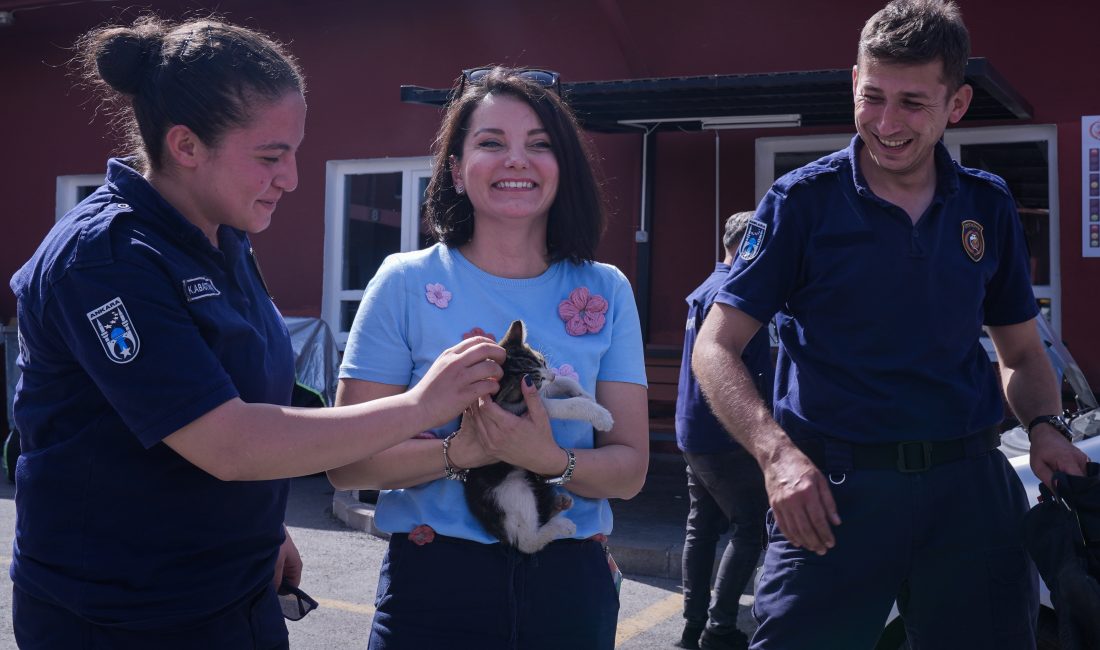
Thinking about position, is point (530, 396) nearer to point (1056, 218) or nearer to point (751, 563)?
point (751, 563)

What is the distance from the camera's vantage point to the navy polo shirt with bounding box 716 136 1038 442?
266 centimetres

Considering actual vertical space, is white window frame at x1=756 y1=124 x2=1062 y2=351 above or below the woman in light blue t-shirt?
above

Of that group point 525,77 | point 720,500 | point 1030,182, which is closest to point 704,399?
point 720,500

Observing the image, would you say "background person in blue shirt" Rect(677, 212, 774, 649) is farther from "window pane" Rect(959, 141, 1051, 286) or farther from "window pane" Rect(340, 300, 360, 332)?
"window pane" Rect(340, 300, 360, 332)

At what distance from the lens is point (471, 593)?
7.19 ft

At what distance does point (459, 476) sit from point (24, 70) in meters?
12.6

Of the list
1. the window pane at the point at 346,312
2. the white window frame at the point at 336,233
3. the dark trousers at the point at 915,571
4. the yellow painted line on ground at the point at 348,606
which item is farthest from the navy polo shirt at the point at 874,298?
the window pane at the point at 346,312

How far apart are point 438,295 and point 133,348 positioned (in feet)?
2.55

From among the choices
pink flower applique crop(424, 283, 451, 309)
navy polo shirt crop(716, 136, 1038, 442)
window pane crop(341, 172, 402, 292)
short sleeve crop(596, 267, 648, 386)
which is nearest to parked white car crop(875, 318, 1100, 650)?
navy polo shirt crop(716, 136, 1038, 442)

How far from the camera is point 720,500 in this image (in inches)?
207

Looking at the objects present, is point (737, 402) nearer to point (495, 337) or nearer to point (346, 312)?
point (495, 337)

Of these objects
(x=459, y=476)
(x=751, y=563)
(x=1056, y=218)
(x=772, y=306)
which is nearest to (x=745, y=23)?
(x=1056, y=218)

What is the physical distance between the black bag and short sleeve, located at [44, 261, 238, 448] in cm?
205

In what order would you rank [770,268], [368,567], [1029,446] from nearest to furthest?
[770,268] < [1029,446] < [368,567]
